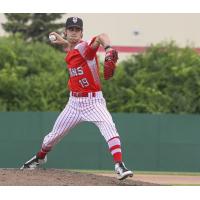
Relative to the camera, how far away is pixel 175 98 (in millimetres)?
20750

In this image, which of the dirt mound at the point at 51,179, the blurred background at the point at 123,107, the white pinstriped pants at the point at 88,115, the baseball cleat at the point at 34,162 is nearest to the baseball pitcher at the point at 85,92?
the white pinstriped pants at the point at 88,115

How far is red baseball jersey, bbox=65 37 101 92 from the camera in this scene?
9.24 m

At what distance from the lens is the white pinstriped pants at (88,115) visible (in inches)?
360

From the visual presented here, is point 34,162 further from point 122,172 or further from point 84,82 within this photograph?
point 122,172

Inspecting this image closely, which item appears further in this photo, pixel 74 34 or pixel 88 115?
pixel 74 34

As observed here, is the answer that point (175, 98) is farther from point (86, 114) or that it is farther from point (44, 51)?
point (86, 114)

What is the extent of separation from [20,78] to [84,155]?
3.43m

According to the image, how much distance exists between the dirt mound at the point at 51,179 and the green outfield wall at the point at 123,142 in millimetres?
8942

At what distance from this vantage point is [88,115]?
9336 millimetres

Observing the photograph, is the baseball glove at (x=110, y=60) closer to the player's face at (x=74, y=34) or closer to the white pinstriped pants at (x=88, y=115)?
the white pinstriped pants at (x=88, y=115)

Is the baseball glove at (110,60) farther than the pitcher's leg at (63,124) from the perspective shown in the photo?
No

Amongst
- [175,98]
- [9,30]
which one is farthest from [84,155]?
[9,30]

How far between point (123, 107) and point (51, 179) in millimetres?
11866

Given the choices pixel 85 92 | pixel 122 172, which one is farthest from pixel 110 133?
pixel 85 92
